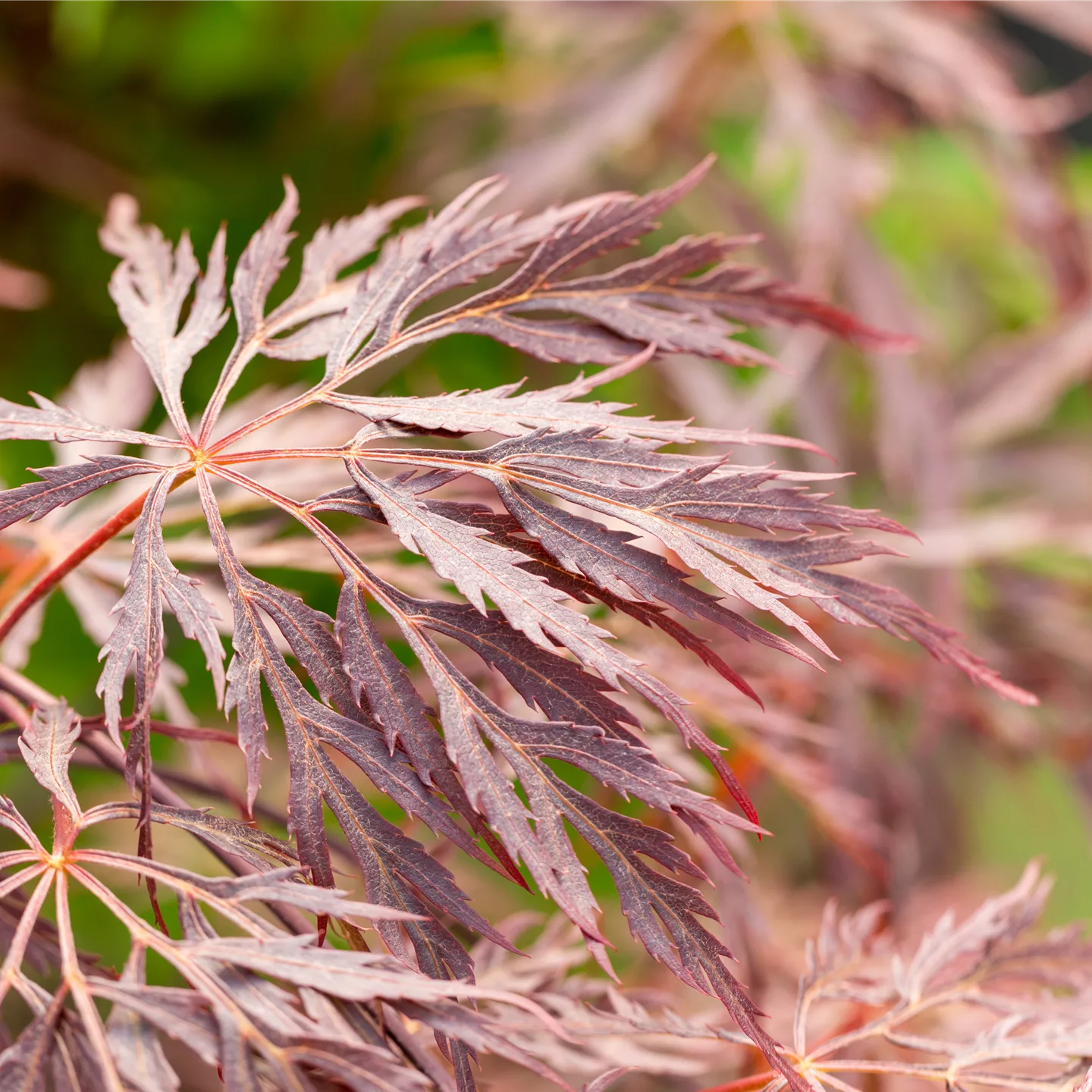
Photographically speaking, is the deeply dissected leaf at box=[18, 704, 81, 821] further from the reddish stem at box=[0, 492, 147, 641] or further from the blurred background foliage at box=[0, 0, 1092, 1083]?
the blurred background foliage at box=[0, 0, 1092, 1083]

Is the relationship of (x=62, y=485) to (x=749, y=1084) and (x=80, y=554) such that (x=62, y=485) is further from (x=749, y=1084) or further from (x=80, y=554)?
(x=749, y=1084)

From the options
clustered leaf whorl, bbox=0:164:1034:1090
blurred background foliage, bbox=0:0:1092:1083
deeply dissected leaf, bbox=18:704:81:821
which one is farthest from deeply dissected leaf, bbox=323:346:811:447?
blurred background foliage, bbox=0:0:1092:1083

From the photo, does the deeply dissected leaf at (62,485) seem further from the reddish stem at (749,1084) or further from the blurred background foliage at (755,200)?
the blurred background foliage at (755,200)

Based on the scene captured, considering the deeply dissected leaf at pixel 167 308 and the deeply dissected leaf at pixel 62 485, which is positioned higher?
the deeply dissected leaf at pixel 167 308

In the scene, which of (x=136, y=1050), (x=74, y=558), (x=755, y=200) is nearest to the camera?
(x=136, y=1050)

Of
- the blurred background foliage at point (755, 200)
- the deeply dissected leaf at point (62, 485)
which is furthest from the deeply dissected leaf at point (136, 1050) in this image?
the blurred background foliage at point (755, 200)

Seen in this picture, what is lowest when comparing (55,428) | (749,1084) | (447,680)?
(749,1084)

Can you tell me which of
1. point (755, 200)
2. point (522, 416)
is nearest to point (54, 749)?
point (522, 416)
